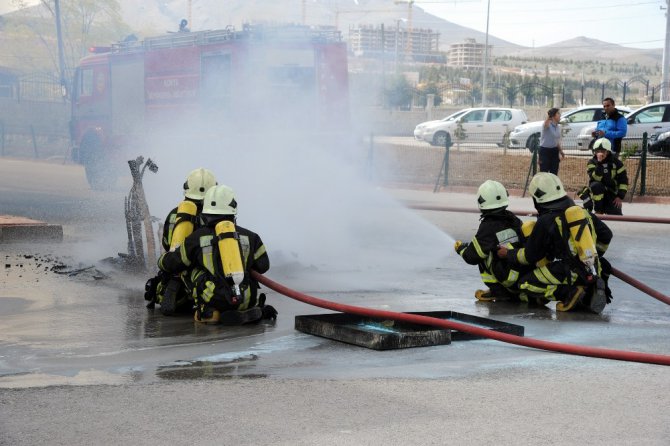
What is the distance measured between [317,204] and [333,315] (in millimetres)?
7020

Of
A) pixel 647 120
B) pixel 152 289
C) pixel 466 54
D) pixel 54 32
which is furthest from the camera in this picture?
pixel 466 54

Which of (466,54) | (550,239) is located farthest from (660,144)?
(466,54)

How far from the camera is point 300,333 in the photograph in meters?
6.42

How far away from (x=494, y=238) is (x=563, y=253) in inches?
22.6

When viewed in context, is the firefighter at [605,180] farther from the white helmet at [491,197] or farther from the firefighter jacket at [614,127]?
the white helmet at [491,197]

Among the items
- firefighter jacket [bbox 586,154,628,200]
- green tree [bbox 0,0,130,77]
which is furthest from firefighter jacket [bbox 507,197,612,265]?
green tree [bbox 0,0,130,77]

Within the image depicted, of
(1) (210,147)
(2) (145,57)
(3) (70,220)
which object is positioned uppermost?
(2) (145,57)

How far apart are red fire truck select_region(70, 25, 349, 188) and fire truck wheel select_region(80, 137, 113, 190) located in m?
0.02

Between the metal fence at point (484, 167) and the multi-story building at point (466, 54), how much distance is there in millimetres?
95173

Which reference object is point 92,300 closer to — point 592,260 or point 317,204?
point 592,260

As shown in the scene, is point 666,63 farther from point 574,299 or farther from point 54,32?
point 574,299

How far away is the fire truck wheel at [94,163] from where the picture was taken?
2033cm

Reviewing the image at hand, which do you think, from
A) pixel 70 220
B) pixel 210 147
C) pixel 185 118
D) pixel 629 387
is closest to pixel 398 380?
pixel 629 387

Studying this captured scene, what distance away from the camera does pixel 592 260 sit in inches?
276
